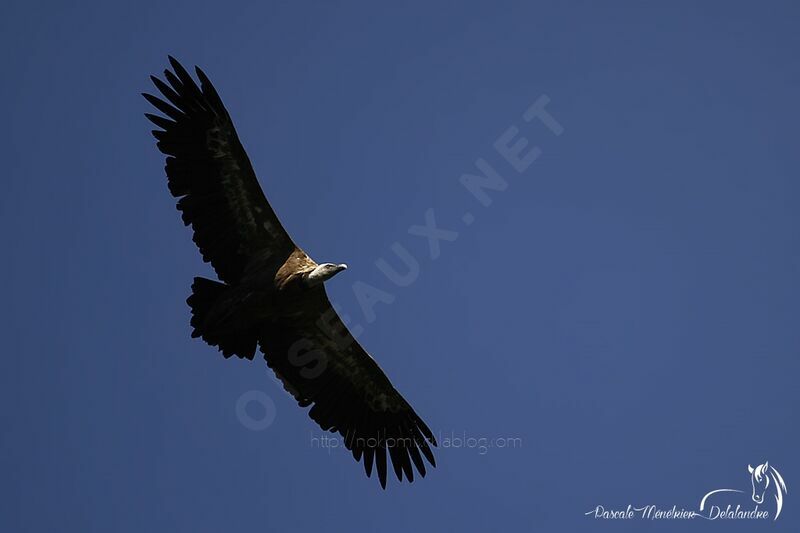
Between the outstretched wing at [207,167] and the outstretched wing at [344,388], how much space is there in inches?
72.0

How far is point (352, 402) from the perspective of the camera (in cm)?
2266

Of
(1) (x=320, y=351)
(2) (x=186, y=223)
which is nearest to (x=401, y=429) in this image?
(1) (x=320, y=351)

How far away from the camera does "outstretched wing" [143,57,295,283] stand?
68.1 feet

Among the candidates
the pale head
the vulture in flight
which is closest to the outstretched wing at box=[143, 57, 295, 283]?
the vulture in flight

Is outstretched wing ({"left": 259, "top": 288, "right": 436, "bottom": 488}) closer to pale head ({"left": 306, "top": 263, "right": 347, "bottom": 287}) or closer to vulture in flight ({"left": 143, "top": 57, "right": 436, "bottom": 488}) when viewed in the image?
vulture in flight ({"left": 143, "top": 57, "right": 436, "bottom": 488})

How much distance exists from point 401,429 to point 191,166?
687 centimetres

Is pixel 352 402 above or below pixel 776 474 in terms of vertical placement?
above

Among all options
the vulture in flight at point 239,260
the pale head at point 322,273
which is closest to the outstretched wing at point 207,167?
the vulture in flight at point 239,260

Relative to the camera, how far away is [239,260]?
69.7ft

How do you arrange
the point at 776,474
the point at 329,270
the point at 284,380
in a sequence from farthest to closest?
the point at 776,474 → the point at 284,380 → the point at 329,270

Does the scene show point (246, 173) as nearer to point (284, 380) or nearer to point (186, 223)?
point (186, 223)

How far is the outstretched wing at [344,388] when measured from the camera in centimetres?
2203

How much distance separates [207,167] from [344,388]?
5343 mm

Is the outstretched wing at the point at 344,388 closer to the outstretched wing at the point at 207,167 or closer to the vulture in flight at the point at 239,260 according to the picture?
the vulture in flight at the point at 239,260
